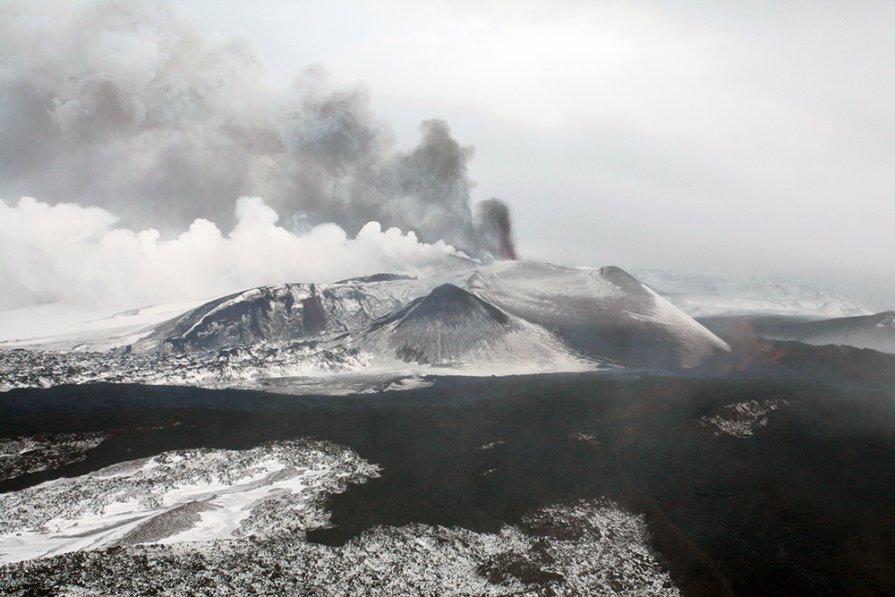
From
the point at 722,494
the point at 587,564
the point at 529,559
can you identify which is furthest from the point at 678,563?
the point at 722,494

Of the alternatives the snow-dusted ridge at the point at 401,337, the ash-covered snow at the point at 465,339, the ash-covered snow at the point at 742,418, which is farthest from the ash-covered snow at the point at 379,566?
the ash-covered snow at the point at 465,339

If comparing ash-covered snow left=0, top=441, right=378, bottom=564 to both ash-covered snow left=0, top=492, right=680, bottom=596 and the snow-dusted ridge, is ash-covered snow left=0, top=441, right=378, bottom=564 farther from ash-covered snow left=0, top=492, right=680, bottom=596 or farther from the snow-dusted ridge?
the snow-dusted ridge

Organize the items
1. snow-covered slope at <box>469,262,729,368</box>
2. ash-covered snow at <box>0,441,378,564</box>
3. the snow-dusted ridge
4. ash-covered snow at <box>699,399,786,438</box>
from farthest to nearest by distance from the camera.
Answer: snow-covered slope at <box>469,262,729,368</box>
the snow-dusted ridge
ash-covered snow at <box>699,399,786,438</box>
ash-covered snow at <box>0,441,378,564</box>

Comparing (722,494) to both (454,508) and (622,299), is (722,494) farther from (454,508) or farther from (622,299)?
(622,299)

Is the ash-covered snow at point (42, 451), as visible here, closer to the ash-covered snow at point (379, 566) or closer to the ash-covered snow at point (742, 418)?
the ash-covered snow at point (379, 566)

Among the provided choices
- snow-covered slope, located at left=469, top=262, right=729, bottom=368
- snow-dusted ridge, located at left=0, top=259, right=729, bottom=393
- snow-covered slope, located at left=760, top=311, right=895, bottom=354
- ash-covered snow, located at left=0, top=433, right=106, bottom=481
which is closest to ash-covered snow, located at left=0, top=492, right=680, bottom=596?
ash-covered snow, located at left=0, top=433, right=106, bottom=481

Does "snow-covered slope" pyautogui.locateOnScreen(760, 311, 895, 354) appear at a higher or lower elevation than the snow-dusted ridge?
lower
